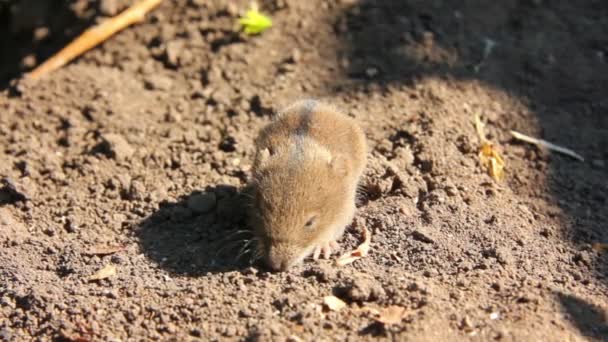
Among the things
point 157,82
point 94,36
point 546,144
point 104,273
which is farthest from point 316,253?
point 94,36

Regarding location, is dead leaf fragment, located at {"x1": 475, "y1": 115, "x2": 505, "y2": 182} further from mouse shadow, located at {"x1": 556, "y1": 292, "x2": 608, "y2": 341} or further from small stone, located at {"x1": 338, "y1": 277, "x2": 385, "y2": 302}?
small stone, located at {"x1": 338, "y1": 277, "x2": 385, "y2": 302}

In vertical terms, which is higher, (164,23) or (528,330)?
(164,23)

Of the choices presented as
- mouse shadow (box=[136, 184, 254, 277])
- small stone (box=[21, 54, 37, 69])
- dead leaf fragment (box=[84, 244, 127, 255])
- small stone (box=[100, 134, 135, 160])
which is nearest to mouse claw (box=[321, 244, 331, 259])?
mouse shadow (box=[136, 184, 254, 277])

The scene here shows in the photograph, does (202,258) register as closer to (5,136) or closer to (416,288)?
(416,288)

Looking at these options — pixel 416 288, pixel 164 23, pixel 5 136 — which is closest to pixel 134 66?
pixel 164 23

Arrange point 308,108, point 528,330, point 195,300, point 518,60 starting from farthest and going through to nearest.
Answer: point 518,60 → point 308,108 → point 195,300 → point 528,330
